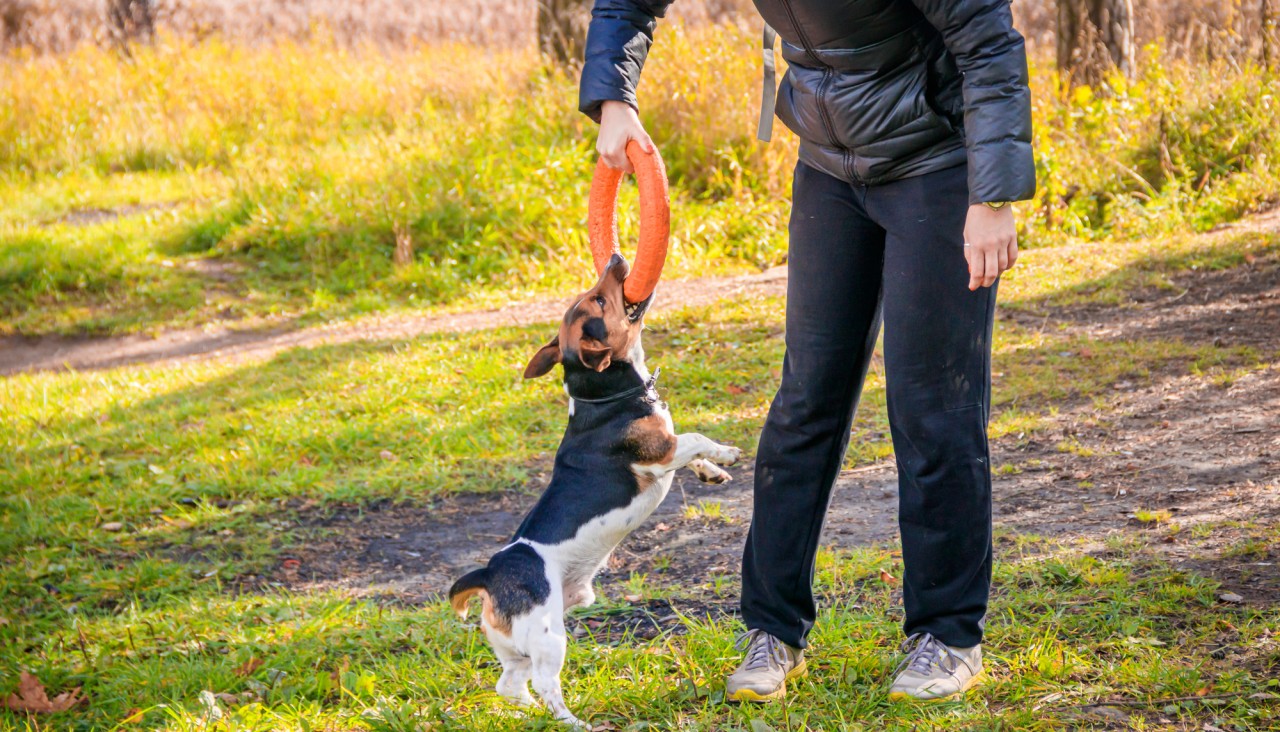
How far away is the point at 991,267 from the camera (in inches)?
92.7


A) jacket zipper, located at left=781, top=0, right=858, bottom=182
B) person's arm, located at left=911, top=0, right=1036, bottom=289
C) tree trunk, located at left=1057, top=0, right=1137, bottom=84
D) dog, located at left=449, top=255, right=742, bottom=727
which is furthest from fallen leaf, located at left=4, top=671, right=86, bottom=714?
tree trunk, located at left=1057, top=0, right=1137, bottom=84

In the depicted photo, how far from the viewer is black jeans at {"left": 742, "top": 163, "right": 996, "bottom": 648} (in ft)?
8.20

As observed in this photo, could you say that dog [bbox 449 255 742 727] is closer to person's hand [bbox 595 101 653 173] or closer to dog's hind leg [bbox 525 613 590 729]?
dog's hind leg [bbox 525 613 590 729]

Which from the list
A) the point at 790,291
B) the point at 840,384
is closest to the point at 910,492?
the point at 840,384

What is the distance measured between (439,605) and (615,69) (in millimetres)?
2179

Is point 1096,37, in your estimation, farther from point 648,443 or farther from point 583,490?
point 583,490

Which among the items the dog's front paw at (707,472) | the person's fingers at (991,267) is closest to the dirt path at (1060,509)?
the dog's front paw at (707,472)

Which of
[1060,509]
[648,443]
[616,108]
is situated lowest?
[1060,509]

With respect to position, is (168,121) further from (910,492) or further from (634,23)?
(910,492)

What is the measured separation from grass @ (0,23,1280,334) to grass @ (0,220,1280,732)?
1.15 meters

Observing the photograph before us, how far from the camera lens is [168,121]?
40.1ft

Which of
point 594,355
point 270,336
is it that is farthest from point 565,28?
point 594,355

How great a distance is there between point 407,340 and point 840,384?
4.99 metres

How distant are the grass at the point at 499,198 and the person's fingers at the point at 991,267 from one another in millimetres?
5804
